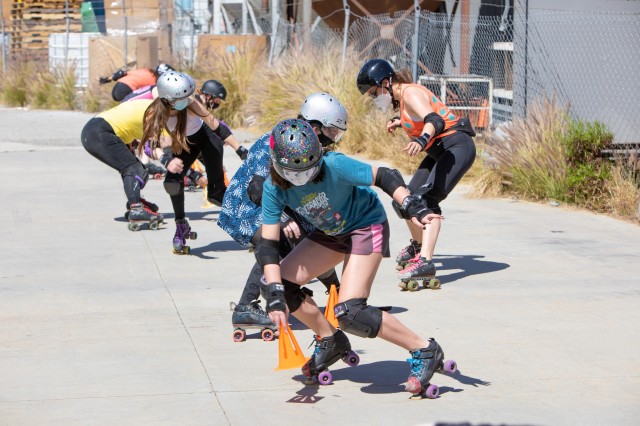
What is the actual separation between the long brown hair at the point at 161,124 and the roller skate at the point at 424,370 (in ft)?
13.4

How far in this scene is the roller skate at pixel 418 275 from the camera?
795cm

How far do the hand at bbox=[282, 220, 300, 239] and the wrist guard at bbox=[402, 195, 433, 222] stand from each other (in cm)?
85

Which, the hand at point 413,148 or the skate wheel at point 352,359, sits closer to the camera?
the skate wheel at point 352,359

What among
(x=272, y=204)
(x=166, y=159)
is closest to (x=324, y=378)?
(x=272, y=204)

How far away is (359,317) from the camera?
17.1 feet

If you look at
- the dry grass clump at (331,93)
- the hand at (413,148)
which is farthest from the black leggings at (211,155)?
the dry grass clump at (331,93)

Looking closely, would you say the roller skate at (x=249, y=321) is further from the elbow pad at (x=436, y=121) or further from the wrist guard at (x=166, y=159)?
the wrist guard at (x=166, y=159)

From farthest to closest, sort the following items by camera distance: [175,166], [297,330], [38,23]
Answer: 1. [38,23]
2. [175,166]
3. [297,330]

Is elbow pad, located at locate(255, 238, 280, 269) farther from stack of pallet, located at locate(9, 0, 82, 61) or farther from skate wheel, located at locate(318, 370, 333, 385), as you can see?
stack of pallet, located at locate(9, 0, 82, 61)

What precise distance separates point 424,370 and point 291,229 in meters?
1.11

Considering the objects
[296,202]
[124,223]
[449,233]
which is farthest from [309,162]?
[124,223]

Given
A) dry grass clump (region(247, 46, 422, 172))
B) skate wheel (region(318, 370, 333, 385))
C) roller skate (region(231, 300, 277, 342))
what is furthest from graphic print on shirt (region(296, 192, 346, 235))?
dry grass clump (region(247, 46, 422, 172))

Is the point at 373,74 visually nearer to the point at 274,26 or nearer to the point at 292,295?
the point at 292,295

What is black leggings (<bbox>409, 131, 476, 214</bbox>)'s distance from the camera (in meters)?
8.34
